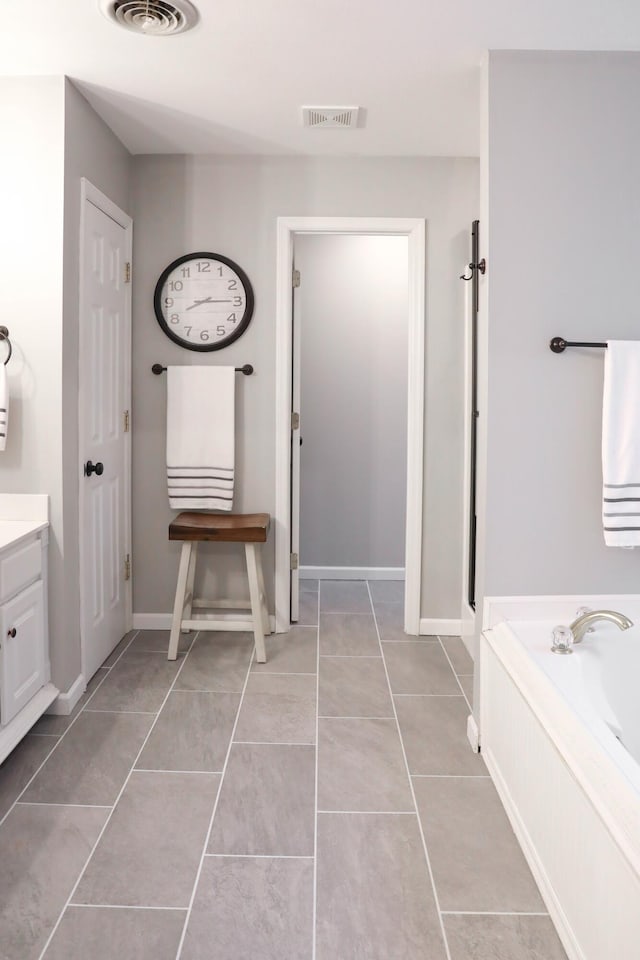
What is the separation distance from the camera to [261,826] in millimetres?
2025

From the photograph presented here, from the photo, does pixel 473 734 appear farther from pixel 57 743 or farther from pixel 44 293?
pixel 44 293

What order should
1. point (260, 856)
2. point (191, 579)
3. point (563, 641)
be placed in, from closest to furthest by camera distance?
point (260, 856) → point (563, 641) → point (191, 579)

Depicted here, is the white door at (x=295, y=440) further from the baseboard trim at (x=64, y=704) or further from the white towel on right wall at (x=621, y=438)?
the white towel on right wall at (x=621, y=438)

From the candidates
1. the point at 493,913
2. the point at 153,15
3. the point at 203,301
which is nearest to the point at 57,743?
the point at 493,913

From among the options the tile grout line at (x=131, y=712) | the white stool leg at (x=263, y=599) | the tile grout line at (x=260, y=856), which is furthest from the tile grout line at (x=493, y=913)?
the white stool leg at (x=263, y=599)

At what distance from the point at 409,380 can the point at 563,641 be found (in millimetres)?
1733

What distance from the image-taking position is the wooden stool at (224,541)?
3221 millimetres

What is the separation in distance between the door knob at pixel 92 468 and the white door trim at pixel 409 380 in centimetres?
92

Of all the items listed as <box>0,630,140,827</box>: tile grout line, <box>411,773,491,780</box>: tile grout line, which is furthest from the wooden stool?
<box>411,773,491,780</box>: tile grout line

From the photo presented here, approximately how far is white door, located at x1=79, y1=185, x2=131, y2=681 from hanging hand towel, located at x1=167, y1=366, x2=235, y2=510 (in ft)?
0.76

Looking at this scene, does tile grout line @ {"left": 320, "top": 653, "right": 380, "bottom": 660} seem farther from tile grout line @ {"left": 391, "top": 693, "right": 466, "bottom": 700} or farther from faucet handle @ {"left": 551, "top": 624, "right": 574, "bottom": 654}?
faucet handle @ {"left": 551, "top": 624, "right": 574, "bottom": 654}

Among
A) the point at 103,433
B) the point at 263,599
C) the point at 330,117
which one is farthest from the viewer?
the point at 263,599

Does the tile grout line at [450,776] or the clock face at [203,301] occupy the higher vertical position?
the clock face at [203,301]

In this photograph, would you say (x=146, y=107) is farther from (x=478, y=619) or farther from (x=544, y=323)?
(x=478, y=619)
